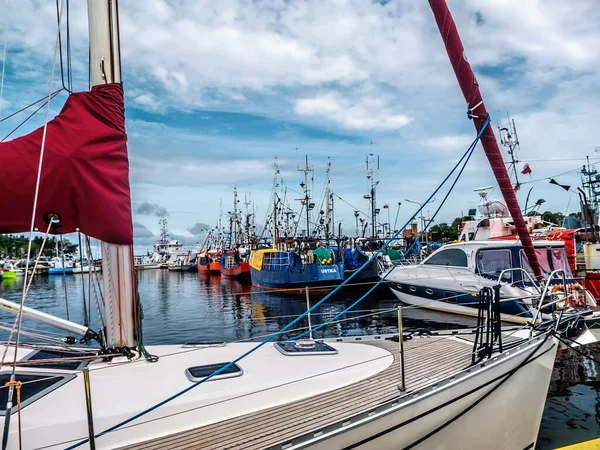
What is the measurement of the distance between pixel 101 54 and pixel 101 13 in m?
0.47

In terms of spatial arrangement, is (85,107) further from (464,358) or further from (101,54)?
(464,358)

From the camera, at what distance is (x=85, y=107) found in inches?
173

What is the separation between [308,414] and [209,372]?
128 centimetres

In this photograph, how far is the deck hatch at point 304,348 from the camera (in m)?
5.39

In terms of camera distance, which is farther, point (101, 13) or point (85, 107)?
point (101, 13)

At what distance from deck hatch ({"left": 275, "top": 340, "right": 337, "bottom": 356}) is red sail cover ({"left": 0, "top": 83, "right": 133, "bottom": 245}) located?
8.23ft

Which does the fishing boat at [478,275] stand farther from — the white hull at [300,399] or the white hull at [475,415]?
the white hull at [300,399]

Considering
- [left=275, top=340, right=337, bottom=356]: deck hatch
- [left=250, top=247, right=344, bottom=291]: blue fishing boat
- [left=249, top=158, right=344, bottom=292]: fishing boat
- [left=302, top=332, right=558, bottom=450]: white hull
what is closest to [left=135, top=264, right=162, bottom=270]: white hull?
[left=249, top=158, right=344, bottom=292]: fishing boat

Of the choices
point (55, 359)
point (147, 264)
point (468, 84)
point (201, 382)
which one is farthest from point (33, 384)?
point (147, 264)

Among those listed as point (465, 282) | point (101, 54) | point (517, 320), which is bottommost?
point (517, 320)

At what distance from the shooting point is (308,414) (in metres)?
3.81

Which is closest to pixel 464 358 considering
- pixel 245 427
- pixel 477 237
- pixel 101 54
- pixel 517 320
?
pixel 245 427

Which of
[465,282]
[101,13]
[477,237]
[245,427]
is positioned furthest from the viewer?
[477,237]

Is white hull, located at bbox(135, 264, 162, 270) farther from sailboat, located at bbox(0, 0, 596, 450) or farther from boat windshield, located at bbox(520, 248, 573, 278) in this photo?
sailboat, located at bbox(0, 0, 596, 450)
